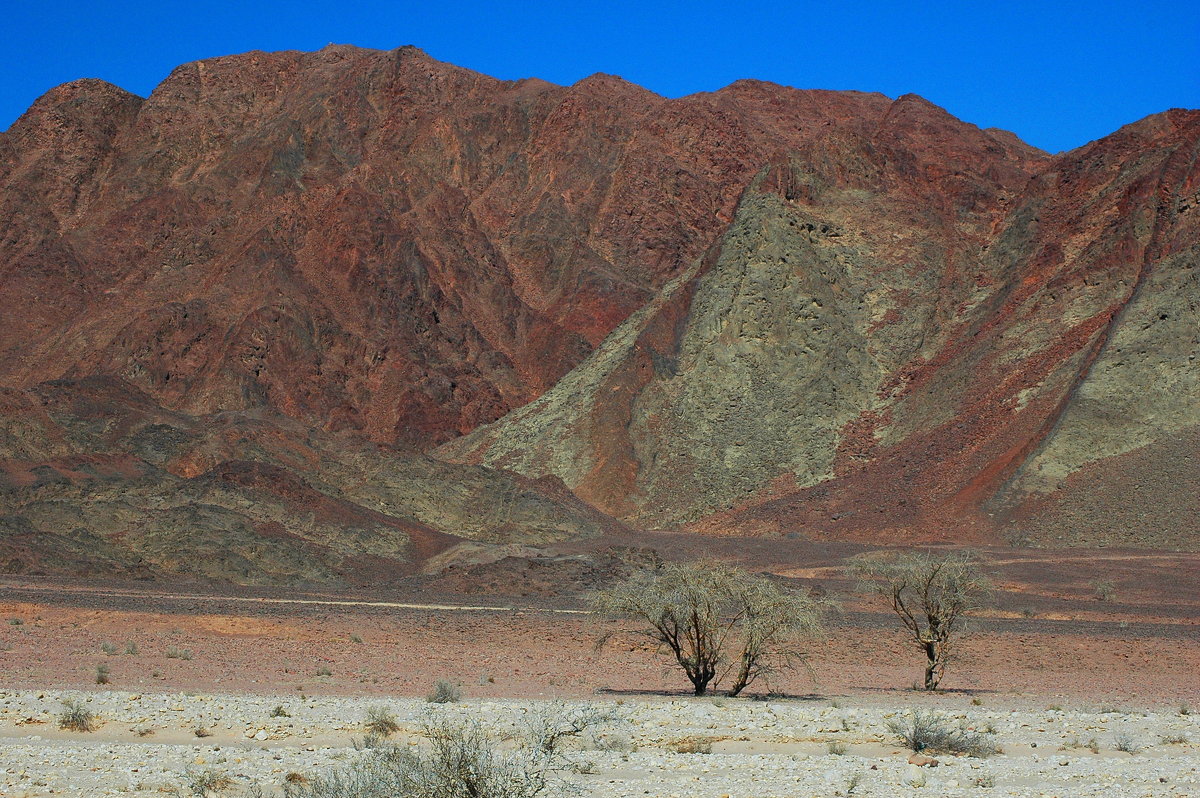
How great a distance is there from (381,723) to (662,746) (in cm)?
334

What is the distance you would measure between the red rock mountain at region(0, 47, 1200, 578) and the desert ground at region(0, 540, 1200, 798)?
1604 cm

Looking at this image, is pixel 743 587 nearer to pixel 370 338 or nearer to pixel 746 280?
pixel 746 280

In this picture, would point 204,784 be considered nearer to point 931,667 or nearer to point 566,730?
point 566,730

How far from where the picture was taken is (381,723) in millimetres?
16734

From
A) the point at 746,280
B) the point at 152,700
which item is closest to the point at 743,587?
the point at 152,700

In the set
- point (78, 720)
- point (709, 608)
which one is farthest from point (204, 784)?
point (709, 608)

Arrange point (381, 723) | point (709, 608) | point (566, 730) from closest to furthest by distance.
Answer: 1. point (566, 730)
2. point (381, 723)
3. point (709, 608)

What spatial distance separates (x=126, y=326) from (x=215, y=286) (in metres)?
7.00

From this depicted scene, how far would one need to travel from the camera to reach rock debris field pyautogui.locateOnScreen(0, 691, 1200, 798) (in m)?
13.8

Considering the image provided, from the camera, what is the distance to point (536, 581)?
156 ft

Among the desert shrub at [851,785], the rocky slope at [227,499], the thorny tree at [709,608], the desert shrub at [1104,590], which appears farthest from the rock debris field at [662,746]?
the rocky slope at [227,499]

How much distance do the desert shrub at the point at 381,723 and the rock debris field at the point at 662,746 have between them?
0.13 m

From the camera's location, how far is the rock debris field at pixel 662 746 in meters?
13.8

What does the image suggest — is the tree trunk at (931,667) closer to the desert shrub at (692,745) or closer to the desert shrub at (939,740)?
the desert shrub at (939,740)
